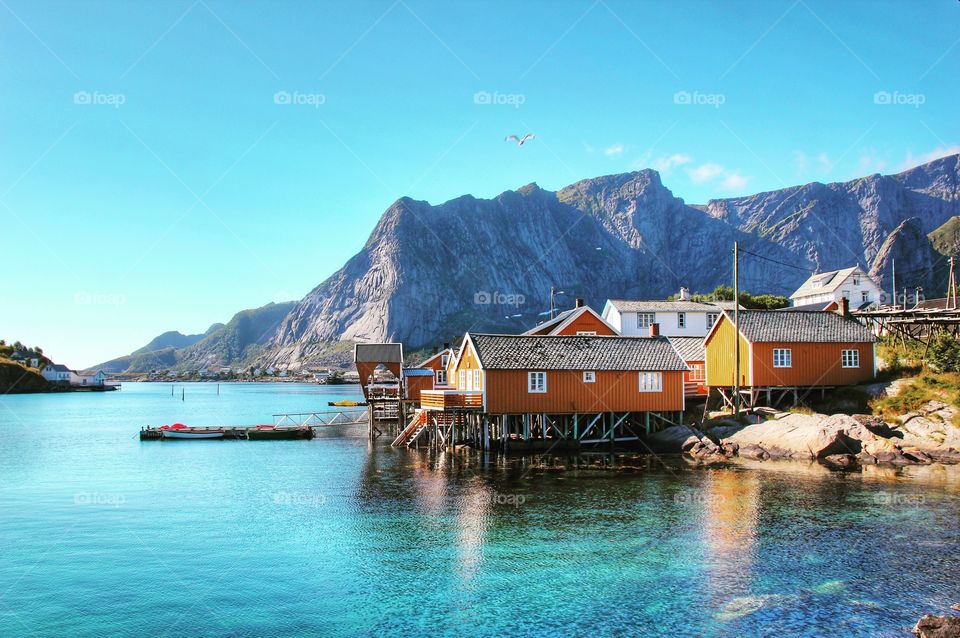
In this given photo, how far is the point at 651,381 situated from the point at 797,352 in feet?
40.6

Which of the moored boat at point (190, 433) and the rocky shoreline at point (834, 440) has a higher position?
the rocky shoreline at point (834, 440)

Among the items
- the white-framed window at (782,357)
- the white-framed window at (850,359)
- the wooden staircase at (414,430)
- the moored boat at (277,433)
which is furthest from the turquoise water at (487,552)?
the moored boat at (277,433)

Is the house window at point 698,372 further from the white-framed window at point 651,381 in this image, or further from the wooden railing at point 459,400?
the wooden railing at point 459,400

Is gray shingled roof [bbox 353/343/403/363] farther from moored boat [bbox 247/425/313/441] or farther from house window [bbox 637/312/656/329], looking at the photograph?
house window [bbox 637/312/656/329]

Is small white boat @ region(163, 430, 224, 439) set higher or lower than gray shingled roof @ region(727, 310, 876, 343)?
lower

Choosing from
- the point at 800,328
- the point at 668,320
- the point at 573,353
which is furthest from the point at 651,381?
the point at 668,320

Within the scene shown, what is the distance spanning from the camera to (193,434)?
202 feet

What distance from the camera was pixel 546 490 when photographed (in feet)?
107

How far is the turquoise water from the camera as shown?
17016 mm

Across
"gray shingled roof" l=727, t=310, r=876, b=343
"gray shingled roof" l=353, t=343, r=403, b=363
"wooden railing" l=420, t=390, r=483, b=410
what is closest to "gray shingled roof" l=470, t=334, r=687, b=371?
"wooden railing" l=420, t=390, r=483, b=410

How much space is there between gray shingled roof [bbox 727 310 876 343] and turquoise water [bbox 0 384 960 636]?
46.9ft

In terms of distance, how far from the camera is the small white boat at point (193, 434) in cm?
6130

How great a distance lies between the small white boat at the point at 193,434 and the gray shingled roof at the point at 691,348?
41.9 m

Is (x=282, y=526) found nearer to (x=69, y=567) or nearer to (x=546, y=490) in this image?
(x=69, y=567)
